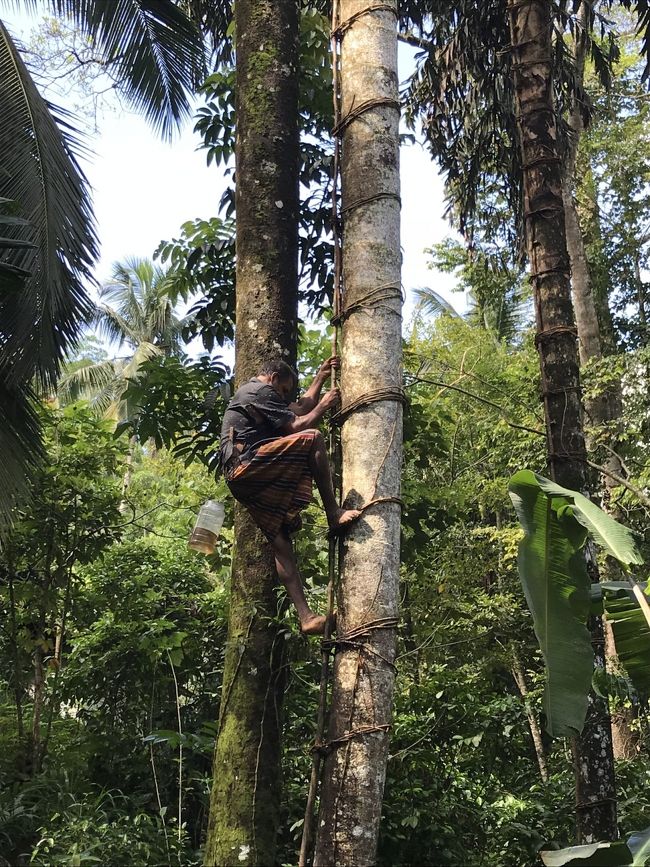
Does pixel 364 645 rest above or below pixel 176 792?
above

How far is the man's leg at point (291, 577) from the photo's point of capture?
12.2 ft

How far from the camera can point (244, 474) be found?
390cm

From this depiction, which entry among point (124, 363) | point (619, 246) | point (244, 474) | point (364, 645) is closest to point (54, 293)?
point (244, 474)

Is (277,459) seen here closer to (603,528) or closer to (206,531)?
(603,528)

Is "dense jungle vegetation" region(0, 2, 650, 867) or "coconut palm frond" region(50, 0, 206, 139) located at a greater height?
"coconut palm frond" region(50, 0, 206, 139)

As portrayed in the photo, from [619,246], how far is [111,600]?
12.9 m

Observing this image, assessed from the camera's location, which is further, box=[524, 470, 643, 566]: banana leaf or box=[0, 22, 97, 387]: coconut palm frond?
box=[0, 22, 97, 387]: coconut palm frond

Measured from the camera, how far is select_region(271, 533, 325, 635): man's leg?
373cm

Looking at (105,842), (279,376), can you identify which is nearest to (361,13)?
(279,376)

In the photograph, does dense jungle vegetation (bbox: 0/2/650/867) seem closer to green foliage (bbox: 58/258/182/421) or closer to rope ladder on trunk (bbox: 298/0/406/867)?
rope ladder on trunk (bbox: 298/0/406/867)

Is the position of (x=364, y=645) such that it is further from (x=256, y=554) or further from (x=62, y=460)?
(x=62, y=460)

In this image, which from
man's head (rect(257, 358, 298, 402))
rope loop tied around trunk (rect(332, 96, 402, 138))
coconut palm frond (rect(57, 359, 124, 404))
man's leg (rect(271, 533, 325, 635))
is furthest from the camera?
coconut palm frond (rect(57, 359, 124, 404))

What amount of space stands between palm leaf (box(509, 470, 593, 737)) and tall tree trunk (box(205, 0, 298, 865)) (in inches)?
44.1

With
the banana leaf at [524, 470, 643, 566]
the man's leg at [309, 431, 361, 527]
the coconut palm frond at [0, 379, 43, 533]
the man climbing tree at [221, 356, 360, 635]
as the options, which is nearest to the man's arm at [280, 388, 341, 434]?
the man climbing tree at [221, 356, 360, 635]
